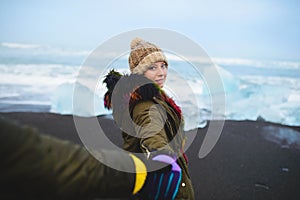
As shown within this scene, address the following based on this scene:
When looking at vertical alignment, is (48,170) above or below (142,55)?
below

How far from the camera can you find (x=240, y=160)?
3.10m

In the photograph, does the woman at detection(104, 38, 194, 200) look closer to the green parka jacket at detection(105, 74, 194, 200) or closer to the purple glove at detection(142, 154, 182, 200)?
the green parka jacket at detection(105, 74, 194, 200)

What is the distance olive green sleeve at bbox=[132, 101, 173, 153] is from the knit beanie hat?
38 centimetres

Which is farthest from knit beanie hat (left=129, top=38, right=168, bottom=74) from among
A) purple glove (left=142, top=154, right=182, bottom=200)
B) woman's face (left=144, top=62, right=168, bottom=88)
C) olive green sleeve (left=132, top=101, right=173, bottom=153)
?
purple glove (left=142, top=154, right=182, bottom=200)

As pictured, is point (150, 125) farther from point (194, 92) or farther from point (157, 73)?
point (194, 92)

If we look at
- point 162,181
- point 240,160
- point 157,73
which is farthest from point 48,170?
point 240,160

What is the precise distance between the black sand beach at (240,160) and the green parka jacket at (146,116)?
934 mm

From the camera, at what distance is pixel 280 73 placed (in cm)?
725

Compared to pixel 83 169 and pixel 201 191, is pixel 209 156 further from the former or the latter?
pixel 83 169

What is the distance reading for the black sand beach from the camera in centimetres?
251

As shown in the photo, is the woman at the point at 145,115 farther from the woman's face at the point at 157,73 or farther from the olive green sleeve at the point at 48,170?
the olive green sleeve at the point at 48,170

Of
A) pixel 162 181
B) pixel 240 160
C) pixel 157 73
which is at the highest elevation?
pixel 157 73

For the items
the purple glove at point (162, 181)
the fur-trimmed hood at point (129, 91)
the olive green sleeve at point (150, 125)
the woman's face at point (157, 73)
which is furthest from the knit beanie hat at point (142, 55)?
the purple glove at point (162, 181)

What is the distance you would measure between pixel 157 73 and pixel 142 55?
0.13 meters
